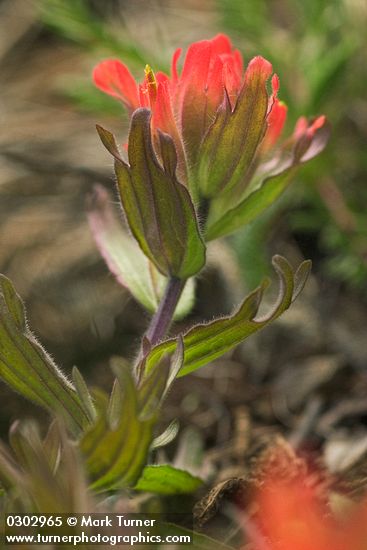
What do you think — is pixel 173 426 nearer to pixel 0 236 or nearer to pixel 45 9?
pixel 0 236

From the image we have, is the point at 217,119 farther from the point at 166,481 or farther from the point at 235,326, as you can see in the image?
the point at 166,481

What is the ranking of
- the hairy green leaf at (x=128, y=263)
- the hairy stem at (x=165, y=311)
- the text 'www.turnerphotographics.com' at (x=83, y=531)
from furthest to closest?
the hairy green leaf at (x=128, y=263), the hairy stem at (x=165, y=311), the text 'www.turnerphotographics.com' at (x=83, y=531)

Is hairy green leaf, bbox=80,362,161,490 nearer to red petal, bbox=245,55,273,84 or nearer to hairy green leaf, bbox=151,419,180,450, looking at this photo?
hairy green leaf, bbox=151,419,180,450

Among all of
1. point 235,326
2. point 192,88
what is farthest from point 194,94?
point 235,326

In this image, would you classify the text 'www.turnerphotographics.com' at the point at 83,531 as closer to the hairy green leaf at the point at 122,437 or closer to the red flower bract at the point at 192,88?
the hairy green leaf at the point at 122,437

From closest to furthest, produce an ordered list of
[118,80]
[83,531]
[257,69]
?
[83,531]
[257,69]
[118,80]

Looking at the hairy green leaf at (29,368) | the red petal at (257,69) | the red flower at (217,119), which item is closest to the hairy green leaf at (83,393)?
the hairy green leaf at (29,368)

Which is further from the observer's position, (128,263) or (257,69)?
(128,263)
